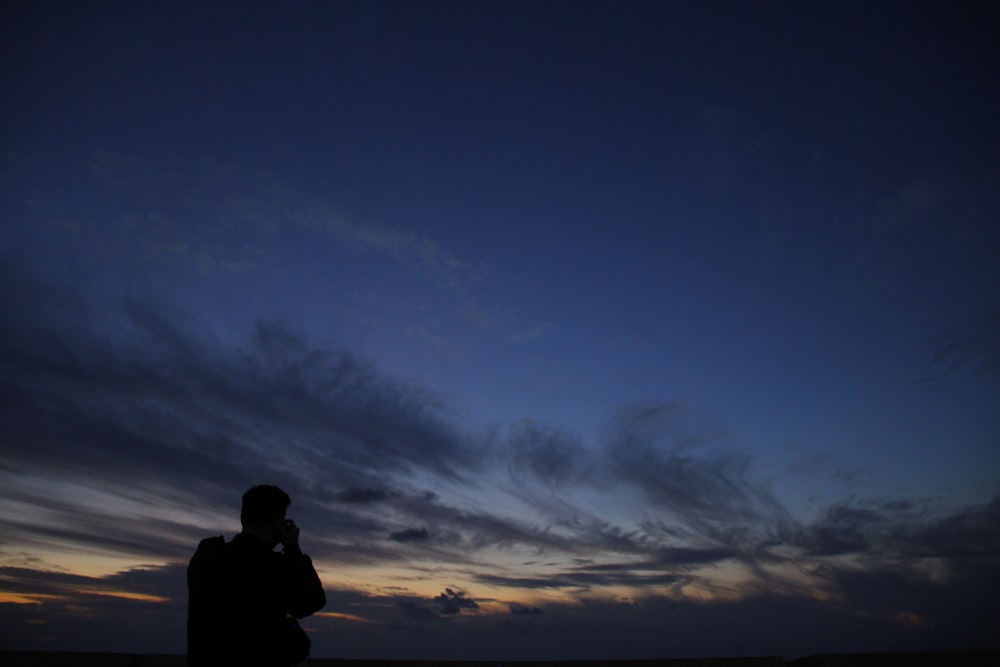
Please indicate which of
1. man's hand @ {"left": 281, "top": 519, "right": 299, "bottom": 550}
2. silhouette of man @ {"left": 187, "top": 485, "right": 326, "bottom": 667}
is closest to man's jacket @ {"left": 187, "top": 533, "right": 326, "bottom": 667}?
silhouette of man @ {"left": 187, "top": 485, "right": 326, "bottom": 667}

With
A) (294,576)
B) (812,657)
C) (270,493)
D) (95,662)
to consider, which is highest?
(270,493)

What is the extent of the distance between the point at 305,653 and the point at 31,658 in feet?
15.5

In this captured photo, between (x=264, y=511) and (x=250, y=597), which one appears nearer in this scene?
(x=250, y=597)

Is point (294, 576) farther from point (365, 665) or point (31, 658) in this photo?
point (31, 658)

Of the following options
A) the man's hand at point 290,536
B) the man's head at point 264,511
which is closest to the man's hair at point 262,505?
the man's head at point 264,511

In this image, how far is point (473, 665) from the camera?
6.27 m

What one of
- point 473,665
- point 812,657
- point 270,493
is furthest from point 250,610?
point 812,657

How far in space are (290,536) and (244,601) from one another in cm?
47

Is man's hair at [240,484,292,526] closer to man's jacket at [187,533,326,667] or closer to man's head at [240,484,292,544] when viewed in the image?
man's head at [240,484,292,544]

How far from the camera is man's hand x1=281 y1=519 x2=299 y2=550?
13.5 feet

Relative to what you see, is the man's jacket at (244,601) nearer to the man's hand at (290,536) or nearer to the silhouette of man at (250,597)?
the silhouette of man at (250,597)

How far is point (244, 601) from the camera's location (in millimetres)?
3797

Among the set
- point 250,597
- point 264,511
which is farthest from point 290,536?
point 250,597

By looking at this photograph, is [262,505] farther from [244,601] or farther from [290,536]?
[244,601]
